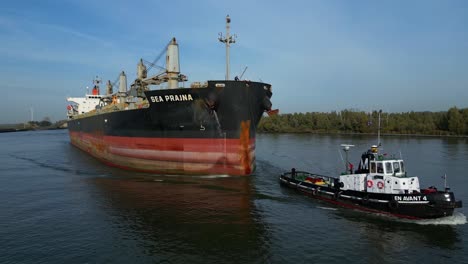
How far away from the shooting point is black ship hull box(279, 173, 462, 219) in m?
13.5

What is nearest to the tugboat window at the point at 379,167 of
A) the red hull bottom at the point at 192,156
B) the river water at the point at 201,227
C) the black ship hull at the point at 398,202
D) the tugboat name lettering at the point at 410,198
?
the black ship hull at the point at 398,202

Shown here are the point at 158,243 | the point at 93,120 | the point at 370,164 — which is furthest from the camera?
the point at 93,120

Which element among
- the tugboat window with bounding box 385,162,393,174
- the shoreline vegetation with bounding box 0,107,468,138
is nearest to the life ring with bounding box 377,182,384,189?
the tugboat window with bounding box 385,162,393,174

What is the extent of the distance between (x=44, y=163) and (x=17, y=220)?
19.5 m

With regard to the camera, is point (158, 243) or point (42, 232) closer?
point (158, 243)

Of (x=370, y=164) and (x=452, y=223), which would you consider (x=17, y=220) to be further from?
(x=452, y=223)

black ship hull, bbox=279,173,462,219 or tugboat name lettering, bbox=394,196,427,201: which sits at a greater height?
tugboat name lettering, bbox=394,196,427,201

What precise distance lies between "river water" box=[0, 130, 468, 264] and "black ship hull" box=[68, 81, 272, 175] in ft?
4.41

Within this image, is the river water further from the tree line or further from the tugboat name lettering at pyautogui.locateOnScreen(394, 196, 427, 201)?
the tree line

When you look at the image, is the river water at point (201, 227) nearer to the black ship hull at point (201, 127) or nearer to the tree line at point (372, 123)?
the black ship hull at point (201, 127)

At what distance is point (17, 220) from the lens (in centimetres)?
1419

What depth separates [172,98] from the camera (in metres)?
21.6

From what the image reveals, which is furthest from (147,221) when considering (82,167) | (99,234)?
(82,167)

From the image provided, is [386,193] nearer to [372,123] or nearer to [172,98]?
[172,98]
